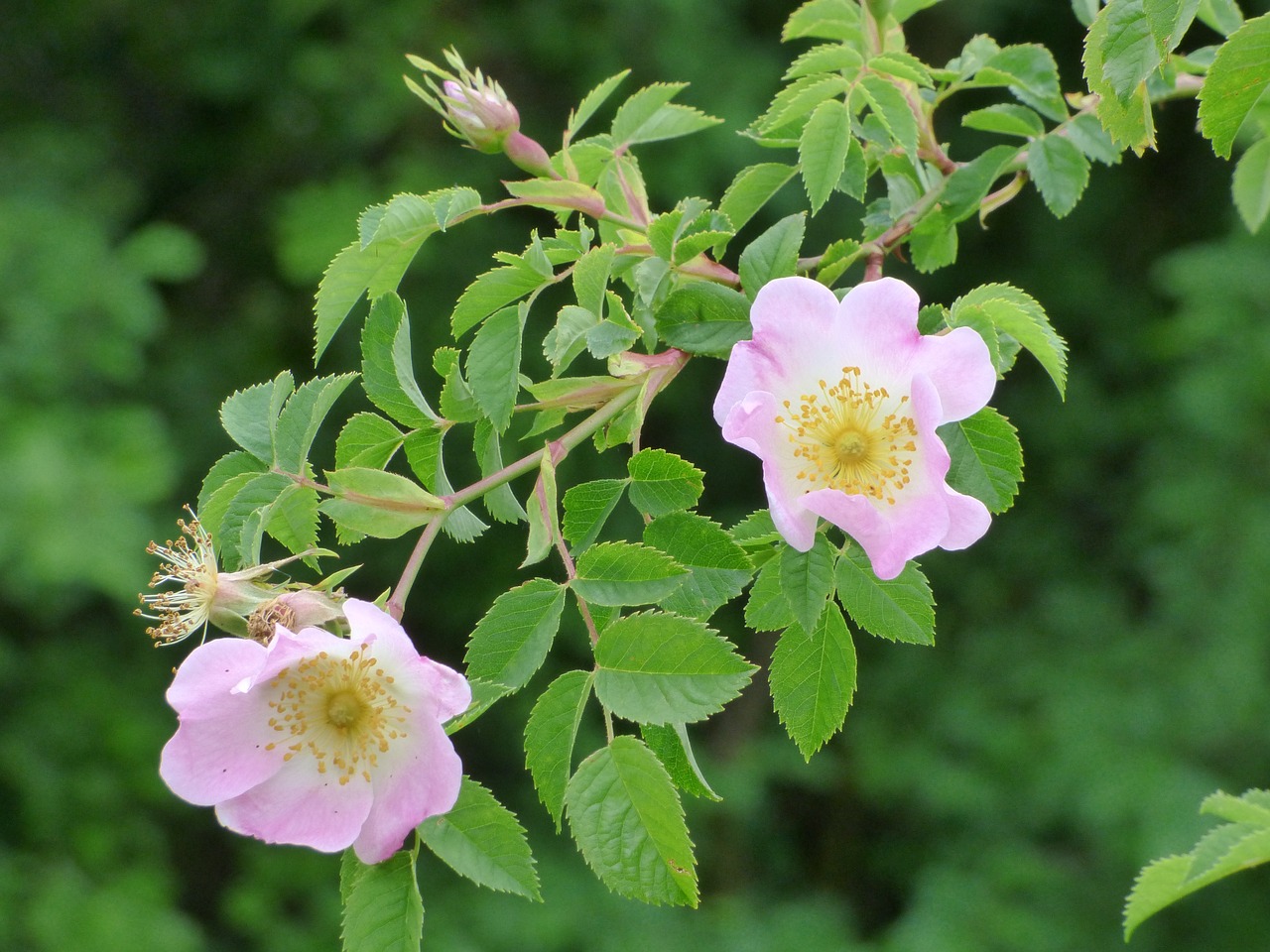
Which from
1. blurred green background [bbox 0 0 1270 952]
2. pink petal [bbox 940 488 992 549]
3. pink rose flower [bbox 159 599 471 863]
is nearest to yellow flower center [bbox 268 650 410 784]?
pink rose flower [bbox 159 599 471 863]

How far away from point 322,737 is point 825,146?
0.51 metres

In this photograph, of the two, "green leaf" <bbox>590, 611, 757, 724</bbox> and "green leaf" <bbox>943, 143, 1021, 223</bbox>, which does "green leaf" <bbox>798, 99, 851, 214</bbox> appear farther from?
"green leaf" <bbox>590, 611, 757, 724</bbox>

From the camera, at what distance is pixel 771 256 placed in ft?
2.88

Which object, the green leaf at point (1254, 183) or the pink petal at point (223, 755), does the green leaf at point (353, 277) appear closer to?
the pink petal at point (223, 755)

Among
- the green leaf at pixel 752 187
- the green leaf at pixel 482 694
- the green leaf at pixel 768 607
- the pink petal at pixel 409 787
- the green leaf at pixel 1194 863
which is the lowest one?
the green leaf at pixel 1194 863

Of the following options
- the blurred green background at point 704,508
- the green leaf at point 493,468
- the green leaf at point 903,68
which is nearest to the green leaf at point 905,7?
the green leaf at point 903,68

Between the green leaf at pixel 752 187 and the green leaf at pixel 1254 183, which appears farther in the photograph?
the green leaf at pixel 1254 183

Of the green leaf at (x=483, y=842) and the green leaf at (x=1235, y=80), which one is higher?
the green leaf at (x=1235, y=80)

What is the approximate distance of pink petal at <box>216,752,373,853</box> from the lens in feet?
2.59

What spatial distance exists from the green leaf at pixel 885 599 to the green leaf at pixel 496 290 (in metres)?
0.27

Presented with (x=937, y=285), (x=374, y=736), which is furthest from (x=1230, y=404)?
(x=374, y=736)

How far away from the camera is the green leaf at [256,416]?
Result: 889 mm

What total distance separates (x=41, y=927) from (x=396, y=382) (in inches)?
114

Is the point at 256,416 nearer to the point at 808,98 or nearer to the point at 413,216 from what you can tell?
the point at 413,216
